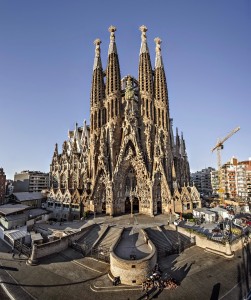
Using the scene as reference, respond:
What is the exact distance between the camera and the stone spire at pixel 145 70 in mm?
49156

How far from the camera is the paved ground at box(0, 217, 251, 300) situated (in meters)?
16.0

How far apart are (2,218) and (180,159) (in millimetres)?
42556

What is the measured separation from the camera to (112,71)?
165 feet

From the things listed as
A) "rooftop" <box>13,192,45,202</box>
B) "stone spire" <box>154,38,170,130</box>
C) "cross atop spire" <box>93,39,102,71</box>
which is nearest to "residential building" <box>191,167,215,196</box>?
"stone spire" <box>154,38,170,130</box>

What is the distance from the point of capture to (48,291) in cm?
1638

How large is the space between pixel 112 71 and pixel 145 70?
8302mm

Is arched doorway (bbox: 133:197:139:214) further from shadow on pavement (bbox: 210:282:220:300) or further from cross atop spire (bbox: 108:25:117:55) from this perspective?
cross atop spire (bbox: 108:25:117:55)

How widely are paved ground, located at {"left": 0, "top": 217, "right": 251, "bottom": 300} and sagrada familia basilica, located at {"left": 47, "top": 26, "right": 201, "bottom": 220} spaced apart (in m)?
17.9

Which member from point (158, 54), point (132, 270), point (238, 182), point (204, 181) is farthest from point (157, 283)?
point (204, 181)

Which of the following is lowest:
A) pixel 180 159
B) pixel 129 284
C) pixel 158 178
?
pixel 129 284

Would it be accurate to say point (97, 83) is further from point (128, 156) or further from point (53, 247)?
point (53, 247)

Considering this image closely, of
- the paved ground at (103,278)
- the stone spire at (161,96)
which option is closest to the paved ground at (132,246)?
the paved ground at (103,278)

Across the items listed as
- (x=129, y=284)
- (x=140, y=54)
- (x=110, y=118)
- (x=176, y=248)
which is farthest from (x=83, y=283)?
(x=140, y=54)

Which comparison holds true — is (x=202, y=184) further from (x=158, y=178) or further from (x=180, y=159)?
(x=158, y=178)
